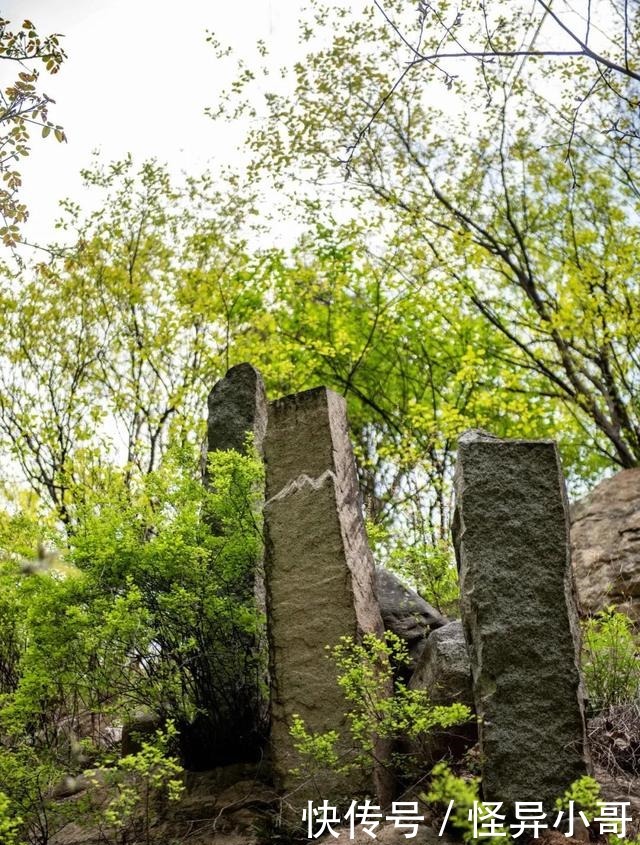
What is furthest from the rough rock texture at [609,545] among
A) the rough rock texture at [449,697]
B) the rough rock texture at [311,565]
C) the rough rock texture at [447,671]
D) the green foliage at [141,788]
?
the green foliage at [141,788]

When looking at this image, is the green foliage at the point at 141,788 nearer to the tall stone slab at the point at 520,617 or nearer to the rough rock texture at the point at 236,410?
the tall stone slab at the point at 520,617

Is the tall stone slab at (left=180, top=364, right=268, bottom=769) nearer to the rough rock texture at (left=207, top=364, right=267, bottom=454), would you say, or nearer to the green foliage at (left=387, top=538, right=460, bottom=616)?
the rough rock texture at (left=207, top=364, right=267, bottom=454)

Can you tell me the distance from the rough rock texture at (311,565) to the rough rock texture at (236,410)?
83 cm

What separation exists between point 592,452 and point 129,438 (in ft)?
24.0

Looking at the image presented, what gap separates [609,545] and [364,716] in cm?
438

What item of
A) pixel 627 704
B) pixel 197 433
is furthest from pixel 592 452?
pixel 627 704

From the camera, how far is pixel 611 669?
15.5 ft

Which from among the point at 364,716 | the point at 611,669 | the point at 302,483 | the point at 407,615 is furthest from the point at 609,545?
the point at 364,716

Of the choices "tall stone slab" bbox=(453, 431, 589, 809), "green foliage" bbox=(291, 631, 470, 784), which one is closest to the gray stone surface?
"green foliage" bbox=(291, 631, 470, 784)

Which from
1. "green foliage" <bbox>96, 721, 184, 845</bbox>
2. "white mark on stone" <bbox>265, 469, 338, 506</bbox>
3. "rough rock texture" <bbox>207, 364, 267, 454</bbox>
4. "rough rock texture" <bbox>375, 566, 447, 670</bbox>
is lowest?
"green foliage" <bbox>96, 721, 184, 845</bbox>

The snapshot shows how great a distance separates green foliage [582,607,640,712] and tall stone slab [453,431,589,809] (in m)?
1.04

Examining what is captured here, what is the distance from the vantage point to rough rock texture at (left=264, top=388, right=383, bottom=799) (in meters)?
4.20

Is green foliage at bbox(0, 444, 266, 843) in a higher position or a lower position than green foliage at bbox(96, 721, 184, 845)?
higher

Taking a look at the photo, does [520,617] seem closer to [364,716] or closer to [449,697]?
[449,697]
